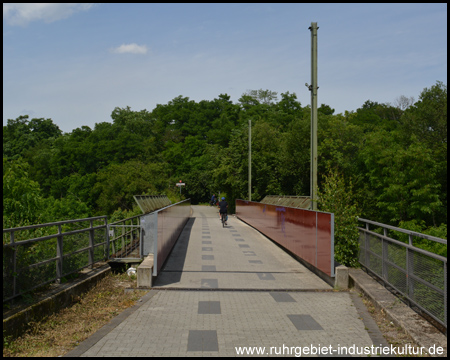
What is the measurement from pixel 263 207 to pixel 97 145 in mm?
69751

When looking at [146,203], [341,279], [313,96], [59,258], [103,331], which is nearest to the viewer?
[103,331]

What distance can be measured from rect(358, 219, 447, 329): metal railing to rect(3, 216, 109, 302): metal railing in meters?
5.63

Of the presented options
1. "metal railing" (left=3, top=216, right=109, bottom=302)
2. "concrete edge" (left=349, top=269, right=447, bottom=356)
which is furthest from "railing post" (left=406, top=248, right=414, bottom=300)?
"metal railing" (left=3, top=216, right=109, bottom=302)

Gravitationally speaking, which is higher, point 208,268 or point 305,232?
point 305,232

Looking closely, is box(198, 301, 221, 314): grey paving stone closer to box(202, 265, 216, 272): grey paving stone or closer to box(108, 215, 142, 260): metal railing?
box(202, 265, 216, 272): grey paving stone

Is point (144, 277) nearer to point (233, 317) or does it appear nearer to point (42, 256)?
point (42, 256)

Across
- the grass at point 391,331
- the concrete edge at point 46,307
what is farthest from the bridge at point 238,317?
the concrete edge at point 46,307

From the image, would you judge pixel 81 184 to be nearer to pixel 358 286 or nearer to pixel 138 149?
pixel 138 149

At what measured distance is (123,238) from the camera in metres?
13.1

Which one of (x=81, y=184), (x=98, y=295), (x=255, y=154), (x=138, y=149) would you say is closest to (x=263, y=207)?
(x=98, y=295)

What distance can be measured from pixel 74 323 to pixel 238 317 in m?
2.44

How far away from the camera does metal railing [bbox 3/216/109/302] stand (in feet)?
21.8

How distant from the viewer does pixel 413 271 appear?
7.34 m

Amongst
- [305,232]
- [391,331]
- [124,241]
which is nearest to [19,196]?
[124,241]
